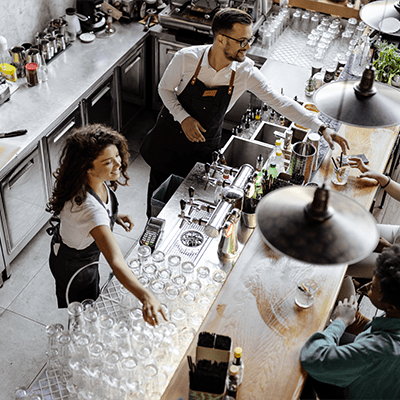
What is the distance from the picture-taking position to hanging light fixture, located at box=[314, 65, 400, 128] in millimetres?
2324

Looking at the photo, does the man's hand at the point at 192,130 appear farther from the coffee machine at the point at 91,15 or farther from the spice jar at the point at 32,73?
the coffee machine at the point at 91,15

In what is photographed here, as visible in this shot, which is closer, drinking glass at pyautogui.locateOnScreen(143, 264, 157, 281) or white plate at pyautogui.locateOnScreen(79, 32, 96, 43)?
drinking glass at pyautogui.locateOnScreen(143, 264, 157, 281)

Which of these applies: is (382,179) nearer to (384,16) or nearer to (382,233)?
(382,233)

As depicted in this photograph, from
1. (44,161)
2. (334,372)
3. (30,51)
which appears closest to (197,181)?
(44,161)

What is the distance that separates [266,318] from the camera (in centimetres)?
261

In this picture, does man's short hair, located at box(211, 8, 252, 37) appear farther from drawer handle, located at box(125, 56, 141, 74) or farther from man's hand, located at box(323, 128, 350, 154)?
drawer handle, located at box(125, 56, 141, 74)

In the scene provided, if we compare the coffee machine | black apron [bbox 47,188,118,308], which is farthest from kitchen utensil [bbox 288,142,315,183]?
the coffee machine

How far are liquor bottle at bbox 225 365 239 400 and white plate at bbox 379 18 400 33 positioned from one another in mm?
1920

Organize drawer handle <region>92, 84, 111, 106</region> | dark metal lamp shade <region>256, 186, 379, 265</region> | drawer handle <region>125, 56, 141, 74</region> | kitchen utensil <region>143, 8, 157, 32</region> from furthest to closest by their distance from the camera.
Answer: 1. kitchen utensil <region>143, 8, 157, 32</region>
2. drawer handle <region>125, 56, 141, 74</region>
3. drawer handle <region>92, 84, 111, 106</region>
4. dark metal lamp shade <region>256, 186, 379, 265</region>

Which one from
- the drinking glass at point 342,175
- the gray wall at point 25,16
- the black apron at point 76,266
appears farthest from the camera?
the gray wall at point 25,16

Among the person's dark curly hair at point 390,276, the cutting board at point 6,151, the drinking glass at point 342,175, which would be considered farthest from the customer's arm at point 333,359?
the cutting board at point 6,151

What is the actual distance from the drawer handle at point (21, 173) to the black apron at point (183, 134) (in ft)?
2.86

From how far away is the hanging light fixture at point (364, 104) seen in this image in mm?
2324

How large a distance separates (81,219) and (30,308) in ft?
5.18
